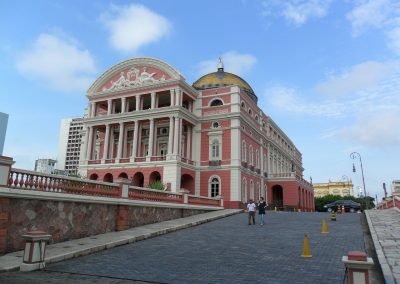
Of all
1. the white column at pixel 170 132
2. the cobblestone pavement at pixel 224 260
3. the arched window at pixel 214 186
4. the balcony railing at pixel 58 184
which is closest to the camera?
the cobblestone pavement at pixel 224 260

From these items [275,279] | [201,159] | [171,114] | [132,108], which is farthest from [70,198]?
[132,108]

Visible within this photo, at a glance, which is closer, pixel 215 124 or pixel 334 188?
pixel 215 124

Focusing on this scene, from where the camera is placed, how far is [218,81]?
4319 cm

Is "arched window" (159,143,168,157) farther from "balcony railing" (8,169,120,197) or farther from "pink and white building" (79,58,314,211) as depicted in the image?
"balcony railing" (8,169,120,197)

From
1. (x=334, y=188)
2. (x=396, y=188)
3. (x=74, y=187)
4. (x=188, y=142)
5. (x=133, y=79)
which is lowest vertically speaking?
(x=74, y=187)

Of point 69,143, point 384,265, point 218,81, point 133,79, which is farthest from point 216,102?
point 69,143

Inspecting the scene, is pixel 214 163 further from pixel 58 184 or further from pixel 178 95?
pixel 58 184

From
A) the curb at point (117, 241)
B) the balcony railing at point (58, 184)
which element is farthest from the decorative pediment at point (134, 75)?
the balcony railing at point (58, 184)

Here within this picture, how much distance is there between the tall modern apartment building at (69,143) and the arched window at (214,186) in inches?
4188

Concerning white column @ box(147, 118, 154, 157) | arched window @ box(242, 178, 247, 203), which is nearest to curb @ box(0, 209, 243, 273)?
white column @ box(147, 118, 154, 157)

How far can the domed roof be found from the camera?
42844 mm

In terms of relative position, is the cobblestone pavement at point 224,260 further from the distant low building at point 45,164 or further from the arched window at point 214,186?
the distant low building at point 45,164

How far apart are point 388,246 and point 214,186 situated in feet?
81.3

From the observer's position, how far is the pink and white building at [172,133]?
35031 millimetres
